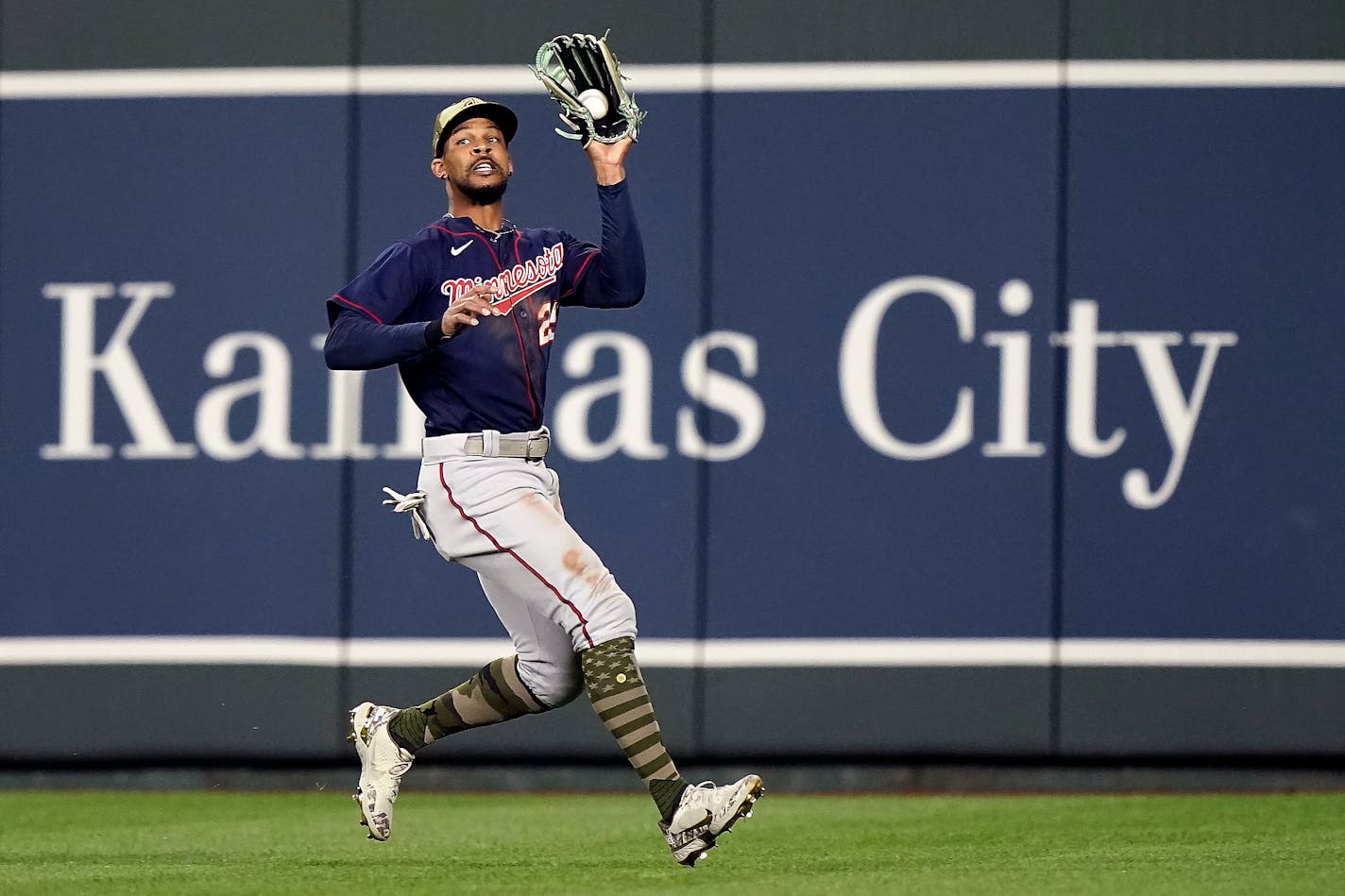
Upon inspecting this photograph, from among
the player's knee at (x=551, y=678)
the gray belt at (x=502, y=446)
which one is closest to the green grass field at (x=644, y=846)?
the player's knee at (x=551, y=678)

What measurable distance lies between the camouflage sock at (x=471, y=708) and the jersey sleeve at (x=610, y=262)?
903mm

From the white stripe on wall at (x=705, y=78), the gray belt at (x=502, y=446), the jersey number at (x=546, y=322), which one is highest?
the white stripe on wall at (x=705, y=78)

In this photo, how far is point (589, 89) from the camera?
4441 millimetres

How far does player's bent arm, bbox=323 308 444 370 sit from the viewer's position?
4.25 meters

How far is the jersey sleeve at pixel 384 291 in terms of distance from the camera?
14.5 ft

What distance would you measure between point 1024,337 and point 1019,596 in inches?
33.7

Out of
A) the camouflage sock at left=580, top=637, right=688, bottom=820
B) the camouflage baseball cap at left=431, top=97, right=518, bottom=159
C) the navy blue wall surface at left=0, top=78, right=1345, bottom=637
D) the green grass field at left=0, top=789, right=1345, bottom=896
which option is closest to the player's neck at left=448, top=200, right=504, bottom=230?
the camouflage baseball cap at left=431, top=97, right=518, bottom=159

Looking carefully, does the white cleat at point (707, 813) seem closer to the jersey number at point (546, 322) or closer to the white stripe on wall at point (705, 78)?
the jersey number at point (546, 322)

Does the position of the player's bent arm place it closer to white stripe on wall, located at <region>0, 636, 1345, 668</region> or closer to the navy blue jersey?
the navy blue jersey

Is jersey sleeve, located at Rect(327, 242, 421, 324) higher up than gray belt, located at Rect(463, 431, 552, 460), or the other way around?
jersey sleeve, located at Rect(327, 242, 421, 324)

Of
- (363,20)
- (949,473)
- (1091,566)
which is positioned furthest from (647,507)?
(363,20)

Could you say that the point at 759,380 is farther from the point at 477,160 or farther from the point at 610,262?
the point at 477,160

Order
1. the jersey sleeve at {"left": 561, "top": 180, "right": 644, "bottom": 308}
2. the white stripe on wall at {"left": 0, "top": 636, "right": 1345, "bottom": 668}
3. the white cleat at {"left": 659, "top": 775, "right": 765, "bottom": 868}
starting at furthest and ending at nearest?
the white stripe on wall at {"left": 0, "top": 636, "right": 1345, "bottom": 668}, the jersey sleeve at {"left": 561, "top": 180, "right": 644, "bottom": 308}, the white cleat at {"left": 659, "top": 775, "right": 765, "bottom": 868}

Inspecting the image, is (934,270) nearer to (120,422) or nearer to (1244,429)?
(1244,429)
